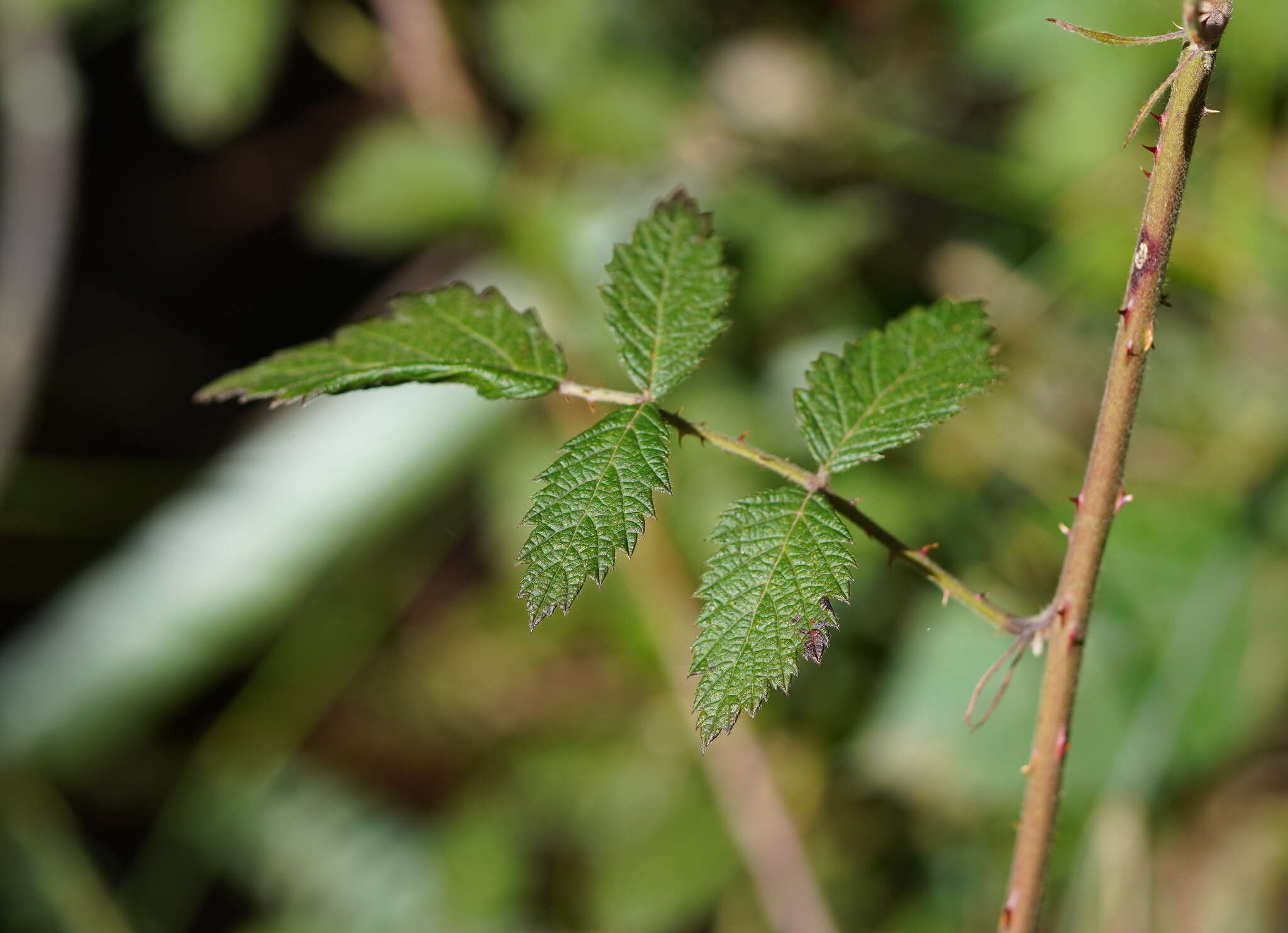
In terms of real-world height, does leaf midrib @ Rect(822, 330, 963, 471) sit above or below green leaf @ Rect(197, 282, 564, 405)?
below

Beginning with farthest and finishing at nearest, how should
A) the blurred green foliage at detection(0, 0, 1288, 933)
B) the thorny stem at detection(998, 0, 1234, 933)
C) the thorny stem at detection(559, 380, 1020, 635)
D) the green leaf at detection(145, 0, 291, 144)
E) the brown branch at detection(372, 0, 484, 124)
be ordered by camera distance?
the brown branch at detection(372, 0, 484, 124)
the green leaf at detection(145, 0, 291, 144)
the blurred green foliage at detection(0, 0, 1288, 933)
the thorny stem at detection(559, 380, 1020, 635)
the thorny stem at detection(998, 0, 1234, 933)

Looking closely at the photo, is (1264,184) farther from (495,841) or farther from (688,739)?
(495,841)

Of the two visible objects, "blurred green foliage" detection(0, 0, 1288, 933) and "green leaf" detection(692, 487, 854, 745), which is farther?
"blurred green foliage" detection(0, 0, 1288, 933)

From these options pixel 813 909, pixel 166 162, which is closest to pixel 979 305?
pixel 813 909

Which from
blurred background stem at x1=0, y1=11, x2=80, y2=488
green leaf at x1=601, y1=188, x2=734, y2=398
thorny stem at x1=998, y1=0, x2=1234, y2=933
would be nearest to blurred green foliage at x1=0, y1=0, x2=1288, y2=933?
blurred background stem at x1=0, y1=11, x2=80, y2=488

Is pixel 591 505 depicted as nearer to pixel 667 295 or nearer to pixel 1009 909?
pixel 667 295

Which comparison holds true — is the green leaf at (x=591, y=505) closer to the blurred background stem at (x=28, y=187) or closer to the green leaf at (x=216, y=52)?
the green leaf at (x=216, y=52)

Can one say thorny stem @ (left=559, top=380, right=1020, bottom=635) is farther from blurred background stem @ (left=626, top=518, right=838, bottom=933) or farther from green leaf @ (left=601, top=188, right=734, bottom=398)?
blurred background stem @ (left=626, top=518, right=838, bottom=933)
